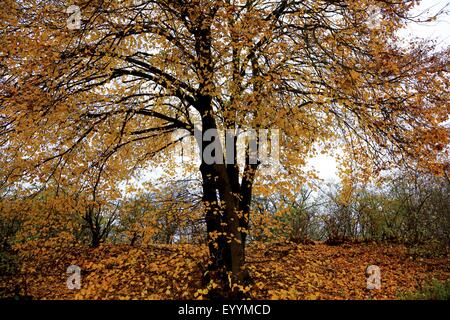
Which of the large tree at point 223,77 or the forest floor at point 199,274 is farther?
the forest floor at point 199,274

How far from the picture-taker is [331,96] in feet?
20.3

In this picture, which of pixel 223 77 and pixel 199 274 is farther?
pixel 199 274

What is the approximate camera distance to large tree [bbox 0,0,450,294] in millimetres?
5703

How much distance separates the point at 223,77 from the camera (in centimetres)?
732

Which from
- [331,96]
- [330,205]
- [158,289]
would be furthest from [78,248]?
[330,205]

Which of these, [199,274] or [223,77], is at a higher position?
[223,77]

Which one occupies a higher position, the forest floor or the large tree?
the large tree

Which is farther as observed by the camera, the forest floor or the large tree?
the forest floor

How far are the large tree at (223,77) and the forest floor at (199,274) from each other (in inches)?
48.3

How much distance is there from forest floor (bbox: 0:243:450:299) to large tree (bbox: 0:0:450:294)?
1226 millimetres

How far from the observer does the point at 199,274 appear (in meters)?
8.39

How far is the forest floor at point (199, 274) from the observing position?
7.43 m

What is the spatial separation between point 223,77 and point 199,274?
551cm

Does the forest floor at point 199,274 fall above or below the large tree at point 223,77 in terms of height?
below
